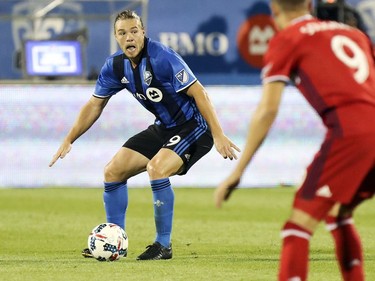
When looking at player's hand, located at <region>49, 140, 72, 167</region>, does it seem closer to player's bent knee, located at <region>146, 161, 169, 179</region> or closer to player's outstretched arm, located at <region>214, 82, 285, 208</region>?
player's bent knee, located at <region>146, 161, 169, 179</region>

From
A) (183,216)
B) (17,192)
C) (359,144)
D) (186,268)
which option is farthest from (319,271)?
(17,192)

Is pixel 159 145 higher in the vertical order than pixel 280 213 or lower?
higher

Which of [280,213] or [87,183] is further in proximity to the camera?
[87,183]

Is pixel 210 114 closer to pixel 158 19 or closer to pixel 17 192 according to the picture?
pixel 17 192

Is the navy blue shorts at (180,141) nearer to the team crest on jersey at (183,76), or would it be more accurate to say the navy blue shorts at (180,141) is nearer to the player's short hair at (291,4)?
the team crest on jersey at (183,76)

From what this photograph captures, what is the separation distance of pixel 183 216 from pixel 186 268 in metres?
5.16

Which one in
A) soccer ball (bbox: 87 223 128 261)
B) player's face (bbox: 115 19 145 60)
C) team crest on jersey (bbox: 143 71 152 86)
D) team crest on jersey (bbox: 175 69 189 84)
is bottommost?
soccer ball (bbox: 87 223 128 261)

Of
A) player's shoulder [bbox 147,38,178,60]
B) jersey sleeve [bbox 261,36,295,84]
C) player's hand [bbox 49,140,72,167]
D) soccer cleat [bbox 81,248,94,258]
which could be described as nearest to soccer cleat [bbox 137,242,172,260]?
soccer cleat [bbox 81,248,94,258]

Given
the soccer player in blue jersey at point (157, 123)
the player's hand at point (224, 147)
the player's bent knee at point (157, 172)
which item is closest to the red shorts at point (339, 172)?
the player's hand at point (224, 147)

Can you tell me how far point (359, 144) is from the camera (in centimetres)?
555

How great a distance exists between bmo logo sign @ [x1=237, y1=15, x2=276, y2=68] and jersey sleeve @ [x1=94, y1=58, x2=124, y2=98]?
1623 centimetres

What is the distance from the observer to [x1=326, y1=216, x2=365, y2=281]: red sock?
604 centimetres

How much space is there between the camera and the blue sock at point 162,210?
9117 millimetres

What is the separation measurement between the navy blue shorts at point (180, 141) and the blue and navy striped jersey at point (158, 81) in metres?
0.07
